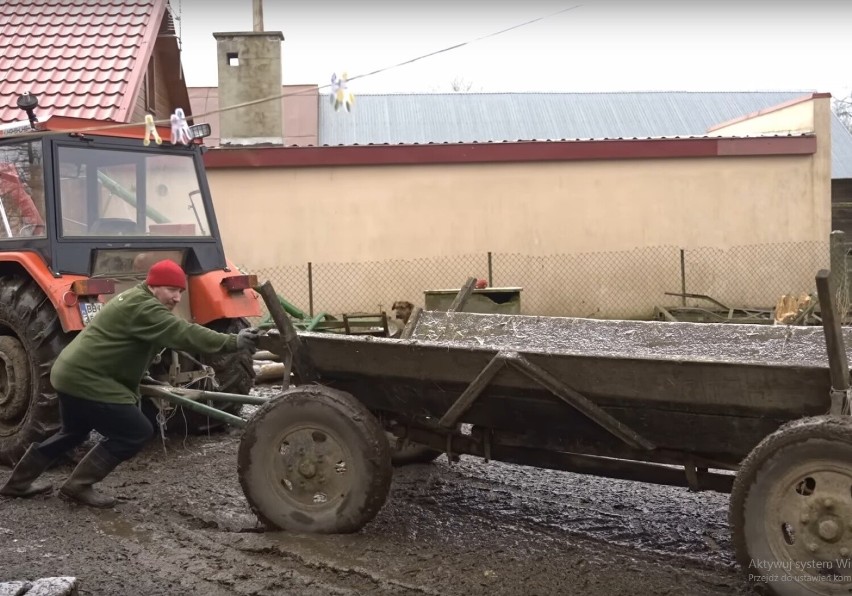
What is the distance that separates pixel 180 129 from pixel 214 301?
4.38 ft

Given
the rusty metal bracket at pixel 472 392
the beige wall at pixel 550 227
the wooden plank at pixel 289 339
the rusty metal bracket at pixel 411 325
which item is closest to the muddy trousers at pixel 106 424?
the wooden plank at pixel 289 339

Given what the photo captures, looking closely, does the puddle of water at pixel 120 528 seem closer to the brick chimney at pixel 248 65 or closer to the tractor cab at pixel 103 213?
the tractor cab at pixel 103 213

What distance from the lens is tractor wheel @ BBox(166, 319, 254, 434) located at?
6984mm

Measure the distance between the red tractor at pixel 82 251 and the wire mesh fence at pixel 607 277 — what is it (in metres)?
7.58

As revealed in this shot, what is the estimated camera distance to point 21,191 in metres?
6.45

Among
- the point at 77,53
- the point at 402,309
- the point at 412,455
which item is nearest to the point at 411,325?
the point at 412,455

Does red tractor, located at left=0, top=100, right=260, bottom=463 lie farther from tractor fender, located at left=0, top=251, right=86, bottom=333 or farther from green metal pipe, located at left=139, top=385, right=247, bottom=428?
green metal pipe, located at left=139, top=385, right=247, bottom=428

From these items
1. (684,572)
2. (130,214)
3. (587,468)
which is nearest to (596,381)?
(587,468)

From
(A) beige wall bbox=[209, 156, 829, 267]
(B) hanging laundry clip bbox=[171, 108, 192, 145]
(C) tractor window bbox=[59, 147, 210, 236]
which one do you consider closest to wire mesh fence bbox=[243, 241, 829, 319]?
(A) beige wall bbox=[209, 156, 829, 267]

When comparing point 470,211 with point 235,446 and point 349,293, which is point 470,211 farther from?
point 235,446

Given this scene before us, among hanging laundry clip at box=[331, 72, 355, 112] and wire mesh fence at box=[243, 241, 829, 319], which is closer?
hanging laundry clip at box=[331, 72, 355, 112]

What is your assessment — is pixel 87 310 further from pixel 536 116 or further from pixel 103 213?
pixel 536 116

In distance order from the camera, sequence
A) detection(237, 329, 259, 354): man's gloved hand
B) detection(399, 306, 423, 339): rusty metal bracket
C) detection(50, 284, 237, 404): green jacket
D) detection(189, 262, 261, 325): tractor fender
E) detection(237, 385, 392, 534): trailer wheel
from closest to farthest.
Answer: detection(237, 385, 392, 534): trailer wheel → detection(237, 329, 259, 354): man's gloved hand → detection(50, 284, 237, 404): green jacket → detection(399, 306, 423, 339): rusty metal bracket → detection(189, 262, 261, 325): tractor fender

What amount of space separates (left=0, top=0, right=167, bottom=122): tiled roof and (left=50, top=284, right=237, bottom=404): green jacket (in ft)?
15.2
